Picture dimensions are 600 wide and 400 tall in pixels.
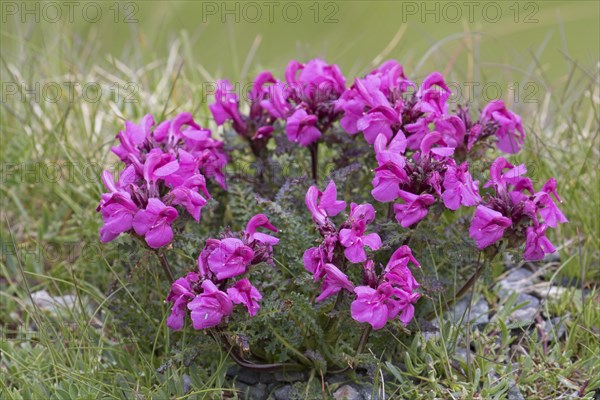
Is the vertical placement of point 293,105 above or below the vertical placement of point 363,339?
above

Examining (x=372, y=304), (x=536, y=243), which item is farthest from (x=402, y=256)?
(x=536, y=243)

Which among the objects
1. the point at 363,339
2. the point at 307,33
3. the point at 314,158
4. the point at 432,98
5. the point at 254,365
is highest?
the point at 432,98

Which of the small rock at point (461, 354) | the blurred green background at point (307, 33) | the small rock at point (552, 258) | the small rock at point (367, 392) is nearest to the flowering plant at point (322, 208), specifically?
the small rock at point (367, 392)

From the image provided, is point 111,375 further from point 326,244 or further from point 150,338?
point 326,244

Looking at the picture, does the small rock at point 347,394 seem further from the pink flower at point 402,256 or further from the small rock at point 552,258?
the small rock at point 552,258

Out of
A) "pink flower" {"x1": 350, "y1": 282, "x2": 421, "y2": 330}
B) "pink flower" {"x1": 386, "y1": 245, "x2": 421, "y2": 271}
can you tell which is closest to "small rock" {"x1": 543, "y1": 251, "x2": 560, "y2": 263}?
"pink flower" {"x1": 386, "y1": 245, "x2": 421, "y2": 271}

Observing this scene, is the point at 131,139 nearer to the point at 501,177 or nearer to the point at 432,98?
the point at 432,98

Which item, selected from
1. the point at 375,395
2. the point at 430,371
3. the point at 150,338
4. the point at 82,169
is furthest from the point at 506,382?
the point at 82,169

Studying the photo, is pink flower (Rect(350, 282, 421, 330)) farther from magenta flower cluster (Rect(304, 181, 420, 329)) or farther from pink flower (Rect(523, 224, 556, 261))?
pink flower (Rect(523, 224, 556, 261))
